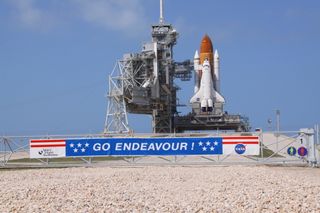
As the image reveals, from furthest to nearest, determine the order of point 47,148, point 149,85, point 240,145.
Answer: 1. point 149,85
2. point 47,148
3. point 240,145

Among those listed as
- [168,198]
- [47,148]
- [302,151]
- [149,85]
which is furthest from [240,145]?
[149,85]

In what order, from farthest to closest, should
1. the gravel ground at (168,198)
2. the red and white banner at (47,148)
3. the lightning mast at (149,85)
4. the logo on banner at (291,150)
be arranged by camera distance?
the lightning mast at (149,85) < the red and white banner at (47,148) < the logo on banner at (291,150) < the gravel ground at (168,198)

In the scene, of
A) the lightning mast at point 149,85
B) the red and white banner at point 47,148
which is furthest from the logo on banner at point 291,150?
the lightning mast at point 149,85

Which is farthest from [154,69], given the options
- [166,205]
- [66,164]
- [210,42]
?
[166,205]

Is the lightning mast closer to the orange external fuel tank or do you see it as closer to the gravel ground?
the orange external fuel tank

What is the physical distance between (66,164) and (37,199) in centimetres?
1549

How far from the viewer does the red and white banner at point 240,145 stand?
26469 mm

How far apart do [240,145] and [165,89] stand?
46.4 meters

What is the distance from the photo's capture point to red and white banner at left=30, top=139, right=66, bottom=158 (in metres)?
28.1

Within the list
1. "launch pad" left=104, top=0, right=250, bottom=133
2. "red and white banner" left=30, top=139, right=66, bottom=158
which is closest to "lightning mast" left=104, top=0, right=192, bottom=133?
"launch pad" left=104, top=0, right=250, bottom=133

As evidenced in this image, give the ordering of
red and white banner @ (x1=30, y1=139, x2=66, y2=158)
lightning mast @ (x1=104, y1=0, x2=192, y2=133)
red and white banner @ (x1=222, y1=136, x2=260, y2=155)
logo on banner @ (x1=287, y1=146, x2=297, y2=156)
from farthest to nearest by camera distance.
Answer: lightning mast @ (x1=104, y1=0, x2=192, y2=133), red and white banner @ (x1=30, y1=139, x2=66, y2=158), logo on banner @ (x1=287, y1=146, x2=297, y2=156), red and white banner @ (x1=222, y1=136, x2=260, y2=155)

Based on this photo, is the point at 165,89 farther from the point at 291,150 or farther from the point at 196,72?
the point at 291,150

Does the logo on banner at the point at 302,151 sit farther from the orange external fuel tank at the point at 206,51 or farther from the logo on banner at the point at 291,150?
the orange external fuel tank at the point at 206,51

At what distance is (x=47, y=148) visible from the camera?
93.0ft
